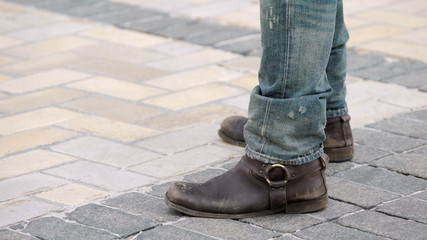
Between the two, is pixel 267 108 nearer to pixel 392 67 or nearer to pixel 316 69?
pixel 316 69

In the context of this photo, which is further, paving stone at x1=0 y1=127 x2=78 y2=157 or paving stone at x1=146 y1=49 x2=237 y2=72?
paving stone at x1=146 y1=49 x2=237 y2=72

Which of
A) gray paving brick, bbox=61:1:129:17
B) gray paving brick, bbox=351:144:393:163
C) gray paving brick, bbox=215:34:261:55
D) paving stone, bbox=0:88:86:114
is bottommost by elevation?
gray paving brick, bbox=351:144:393:163

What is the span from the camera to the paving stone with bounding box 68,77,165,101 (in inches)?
133

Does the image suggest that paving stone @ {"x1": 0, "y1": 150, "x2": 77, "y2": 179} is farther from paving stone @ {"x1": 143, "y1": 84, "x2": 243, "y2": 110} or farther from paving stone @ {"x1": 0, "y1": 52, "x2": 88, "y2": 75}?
paving stone @ {"x1": 0, "y1": 52, "x2": 88, "y2": 75}

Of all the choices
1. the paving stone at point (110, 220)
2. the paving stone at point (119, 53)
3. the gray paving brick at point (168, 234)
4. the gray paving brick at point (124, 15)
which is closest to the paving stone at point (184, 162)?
the paving stone at point (110, 220)

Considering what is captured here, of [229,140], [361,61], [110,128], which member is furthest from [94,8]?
[229,140]

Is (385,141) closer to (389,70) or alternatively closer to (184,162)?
(184,162)

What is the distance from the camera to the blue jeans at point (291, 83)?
201 centimetres

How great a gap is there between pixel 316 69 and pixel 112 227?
0.70 metres

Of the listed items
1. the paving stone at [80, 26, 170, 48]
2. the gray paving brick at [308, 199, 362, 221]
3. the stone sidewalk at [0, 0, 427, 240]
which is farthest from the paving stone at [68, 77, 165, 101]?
the gray paving brick at [308, 199, 362, 221]

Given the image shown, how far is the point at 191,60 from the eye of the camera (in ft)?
12.9

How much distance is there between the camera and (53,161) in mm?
2590

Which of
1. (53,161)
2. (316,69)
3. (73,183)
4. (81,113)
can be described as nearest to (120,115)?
(81,113)

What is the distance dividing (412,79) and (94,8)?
2.36m
